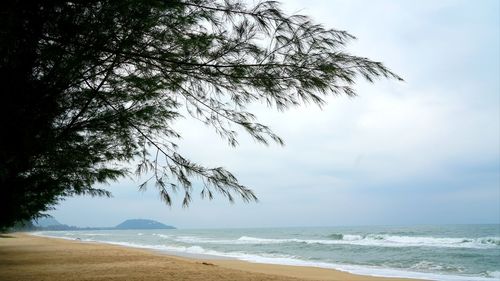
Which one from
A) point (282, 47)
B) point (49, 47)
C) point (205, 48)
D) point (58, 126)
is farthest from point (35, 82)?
point (282, 47)

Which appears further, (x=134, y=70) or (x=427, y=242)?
(x=427, y=242)

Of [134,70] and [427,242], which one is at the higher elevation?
[134,70]

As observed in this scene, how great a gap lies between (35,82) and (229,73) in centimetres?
133

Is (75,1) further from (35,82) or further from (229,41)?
(229,41)

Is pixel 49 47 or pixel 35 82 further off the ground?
pixel 49 47

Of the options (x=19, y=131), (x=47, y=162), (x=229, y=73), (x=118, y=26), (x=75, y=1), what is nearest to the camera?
(x=75, y=1)

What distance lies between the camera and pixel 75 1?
2.62 m

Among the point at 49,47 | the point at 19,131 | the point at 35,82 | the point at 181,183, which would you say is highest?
the point at 49,47

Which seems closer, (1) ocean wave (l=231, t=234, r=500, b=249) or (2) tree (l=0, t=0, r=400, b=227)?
(2) tree (l=0, t=0, r=400, b=227)

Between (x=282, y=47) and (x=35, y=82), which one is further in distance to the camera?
(x=282, y=47)

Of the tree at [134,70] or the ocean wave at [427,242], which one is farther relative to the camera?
the ocean wave at [427,242]

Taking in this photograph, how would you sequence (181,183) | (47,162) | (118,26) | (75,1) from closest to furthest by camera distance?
1. (75,1)
2. (118,26)
3. (181,183)
4. (47,162)

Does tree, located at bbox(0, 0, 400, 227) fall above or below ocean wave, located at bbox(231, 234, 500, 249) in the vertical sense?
above

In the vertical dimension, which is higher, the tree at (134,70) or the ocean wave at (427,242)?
the tree at (134,70)
